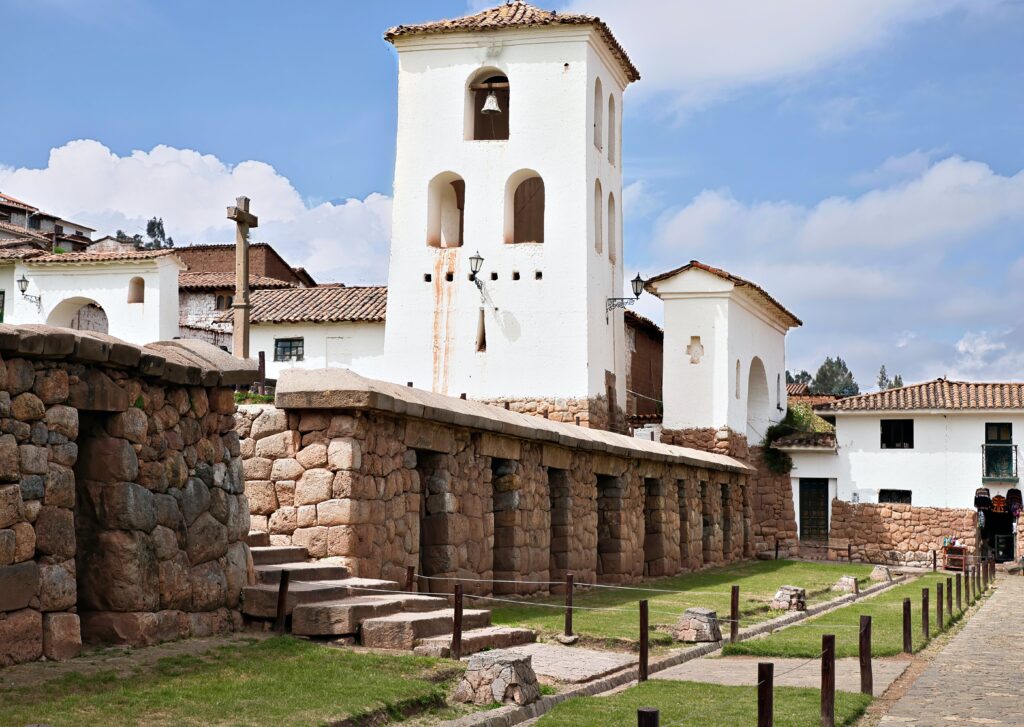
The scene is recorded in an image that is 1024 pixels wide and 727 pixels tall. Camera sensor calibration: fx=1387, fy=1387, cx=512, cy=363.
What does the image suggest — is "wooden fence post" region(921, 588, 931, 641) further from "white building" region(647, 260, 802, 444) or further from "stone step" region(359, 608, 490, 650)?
"white building" region(647, 260, 802, 444)

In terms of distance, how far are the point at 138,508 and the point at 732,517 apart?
23.9 metres

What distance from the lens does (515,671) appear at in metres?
9.38

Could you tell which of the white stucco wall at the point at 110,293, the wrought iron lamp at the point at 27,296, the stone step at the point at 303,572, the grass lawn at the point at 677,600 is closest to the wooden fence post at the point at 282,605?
the stone step at the point at 303,572

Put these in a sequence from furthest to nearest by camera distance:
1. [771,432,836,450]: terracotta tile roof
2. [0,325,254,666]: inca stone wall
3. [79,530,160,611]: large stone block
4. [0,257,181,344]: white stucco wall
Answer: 1. [0,257,181,344]: white stucco wall
2. [771,432,836,450]: terracotta tile roof
3. [79,530,160,611]: large stone block
4. [0,325,254,666]: inca stone wall

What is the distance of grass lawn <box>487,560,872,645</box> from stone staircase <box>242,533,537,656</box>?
54.3 inches

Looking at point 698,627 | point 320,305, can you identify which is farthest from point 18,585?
point 320,305

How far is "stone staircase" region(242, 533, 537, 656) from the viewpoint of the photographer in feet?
34.6

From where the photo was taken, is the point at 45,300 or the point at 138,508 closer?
the point at 138,508

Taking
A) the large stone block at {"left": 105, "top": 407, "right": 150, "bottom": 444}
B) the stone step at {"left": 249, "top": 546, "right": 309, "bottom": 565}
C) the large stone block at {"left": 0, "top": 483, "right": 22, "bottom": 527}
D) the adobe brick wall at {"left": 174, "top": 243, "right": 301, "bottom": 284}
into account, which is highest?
the adobe brick wall at {"left": 174, "top": 243, "right": 301, "bottom": 284}

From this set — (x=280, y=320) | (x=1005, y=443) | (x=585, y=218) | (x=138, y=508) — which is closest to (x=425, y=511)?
(x=138, y=508)

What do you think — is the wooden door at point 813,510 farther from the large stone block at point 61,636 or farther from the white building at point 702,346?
the large stone block at point 61,636

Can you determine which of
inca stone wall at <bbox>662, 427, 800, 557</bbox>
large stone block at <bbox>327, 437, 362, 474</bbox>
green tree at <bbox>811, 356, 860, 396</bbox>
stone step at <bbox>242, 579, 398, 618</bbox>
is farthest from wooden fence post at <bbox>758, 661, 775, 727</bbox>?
green tree at <bbox>811, 356, 860, 396</bbox>

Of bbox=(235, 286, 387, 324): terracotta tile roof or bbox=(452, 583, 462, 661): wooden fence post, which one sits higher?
bbox=(235, 286, 387, 324): terracotta tile roof

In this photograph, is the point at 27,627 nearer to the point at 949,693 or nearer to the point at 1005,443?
the point at 949,693
